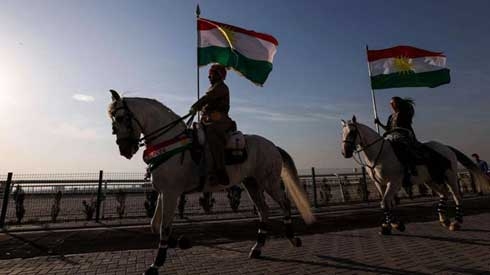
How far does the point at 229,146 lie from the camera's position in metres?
5.84

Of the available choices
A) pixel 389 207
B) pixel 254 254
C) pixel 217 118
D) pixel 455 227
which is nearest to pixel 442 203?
pixel 455 227

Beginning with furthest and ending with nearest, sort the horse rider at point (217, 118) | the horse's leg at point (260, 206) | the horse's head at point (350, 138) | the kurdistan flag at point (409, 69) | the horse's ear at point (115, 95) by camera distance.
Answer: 1. the kurdistan flag at point (409, 69)
2. the horse's head at point (350, 138)
3. the horse's leg at point (260, 206)
4. the horse rider at point (217, 118)
5. the horse's ear at point (115, 95)

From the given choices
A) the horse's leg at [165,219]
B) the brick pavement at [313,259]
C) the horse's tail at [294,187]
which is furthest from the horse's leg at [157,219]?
the horse's tail at [294,187]

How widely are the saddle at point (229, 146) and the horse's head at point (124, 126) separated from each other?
93 centimetres

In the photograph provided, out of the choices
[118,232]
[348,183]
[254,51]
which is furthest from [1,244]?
[348,183]

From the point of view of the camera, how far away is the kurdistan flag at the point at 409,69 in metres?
13.2

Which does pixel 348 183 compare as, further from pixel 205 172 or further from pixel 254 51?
pixel 205 172

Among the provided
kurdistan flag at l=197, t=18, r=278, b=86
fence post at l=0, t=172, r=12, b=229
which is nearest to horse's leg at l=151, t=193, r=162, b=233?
kurdistan flag at l=197, t=18, r=278, b=86

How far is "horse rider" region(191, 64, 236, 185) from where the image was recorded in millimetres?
5488

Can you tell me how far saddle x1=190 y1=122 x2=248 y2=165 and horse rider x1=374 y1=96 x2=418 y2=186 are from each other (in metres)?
4.88

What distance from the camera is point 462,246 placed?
6.34 metres

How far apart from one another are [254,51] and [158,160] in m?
5.67

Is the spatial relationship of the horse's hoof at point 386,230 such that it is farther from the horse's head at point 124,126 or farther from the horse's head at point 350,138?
the horse's head at point 124,126

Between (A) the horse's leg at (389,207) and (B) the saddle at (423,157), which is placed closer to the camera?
(A) the horse's leg at (389,207)
